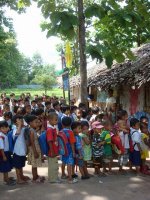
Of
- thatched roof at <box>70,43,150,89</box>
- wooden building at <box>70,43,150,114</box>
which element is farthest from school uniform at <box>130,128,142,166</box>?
wooden building at <box>70,43,150,114</box>

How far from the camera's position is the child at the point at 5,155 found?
658 cm

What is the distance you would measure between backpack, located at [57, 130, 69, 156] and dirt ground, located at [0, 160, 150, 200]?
60 cm

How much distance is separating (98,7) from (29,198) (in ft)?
12.8

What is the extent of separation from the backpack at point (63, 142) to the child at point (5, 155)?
102 cm

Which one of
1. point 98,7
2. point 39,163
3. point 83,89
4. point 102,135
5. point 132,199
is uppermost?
point 98,7

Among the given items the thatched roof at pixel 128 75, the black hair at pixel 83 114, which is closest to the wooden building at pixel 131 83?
the thatched roof at pixel 128 75

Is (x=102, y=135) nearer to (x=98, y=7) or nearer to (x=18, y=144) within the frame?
(x=18, y=144)

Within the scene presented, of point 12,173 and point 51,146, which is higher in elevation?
point 51,146

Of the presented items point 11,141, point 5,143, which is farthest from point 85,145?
point 5,143

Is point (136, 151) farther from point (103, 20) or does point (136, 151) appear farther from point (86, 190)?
point (103, 20)

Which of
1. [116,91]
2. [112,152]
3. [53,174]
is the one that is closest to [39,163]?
[53,174]

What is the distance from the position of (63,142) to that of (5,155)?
45.3 inches

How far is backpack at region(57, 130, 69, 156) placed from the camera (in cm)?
684

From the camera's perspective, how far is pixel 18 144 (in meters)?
6.80
